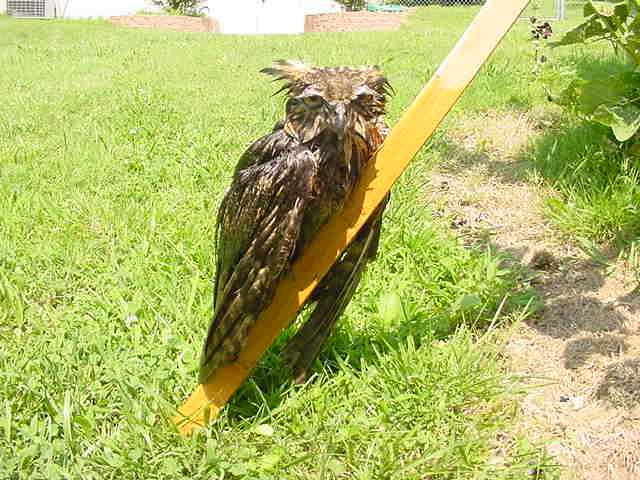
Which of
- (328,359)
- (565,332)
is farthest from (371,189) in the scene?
(565,332)

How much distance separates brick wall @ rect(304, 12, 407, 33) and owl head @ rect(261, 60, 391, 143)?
13049mm

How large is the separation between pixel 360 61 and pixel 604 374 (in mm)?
5980

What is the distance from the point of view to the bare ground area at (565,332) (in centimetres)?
211

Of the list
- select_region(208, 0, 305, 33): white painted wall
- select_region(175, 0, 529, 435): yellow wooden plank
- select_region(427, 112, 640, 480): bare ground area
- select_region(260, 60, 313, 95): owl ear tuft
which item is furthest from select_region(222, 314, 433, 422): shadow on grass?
select_region(208, 0, 305, 33): white painted wall

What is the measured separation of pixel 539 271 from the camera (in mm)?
3082

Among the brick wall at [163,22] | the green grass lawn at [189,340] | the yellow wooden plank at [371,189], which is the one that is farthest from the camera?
the brick wall at [163,22]

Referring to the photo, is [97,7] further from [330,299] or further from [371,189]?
[371,189]

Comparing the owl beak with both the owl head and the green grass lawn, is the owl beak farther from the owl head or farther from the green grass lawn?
the green grass lawn

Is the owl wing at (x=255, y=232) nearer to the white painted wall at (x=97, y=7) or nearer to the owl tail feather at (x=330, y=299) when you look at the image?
the owl tail feather at (x=330, y=299)

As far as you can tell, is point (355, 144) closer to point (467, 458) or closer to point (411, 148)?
point (411, 148)

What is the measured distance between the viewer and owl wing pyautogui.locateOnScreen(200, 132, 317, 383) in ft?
5.58

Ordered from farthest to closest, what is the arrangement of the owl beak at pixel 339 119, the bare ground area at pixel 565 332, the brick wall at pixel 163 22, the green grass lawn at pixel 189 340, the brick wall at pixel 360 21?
the brick wall at pixel 163 22, the brick wall at pixel 360 21, the bare ground area at pixel 565 332, the green grass lawn at pixel 189 340, the owl beak at pixel 339 119

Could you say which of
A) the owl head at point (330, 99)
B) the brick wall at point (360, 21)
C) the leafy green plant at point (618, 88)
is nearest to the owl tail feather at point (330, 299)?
the owl head at point (330, 99)

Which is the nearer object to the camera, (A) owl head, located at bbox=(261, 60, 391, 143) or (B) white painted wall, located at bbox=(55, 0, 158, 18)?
(A) owl head, located at bbox=(261, 60, 391, 143)
